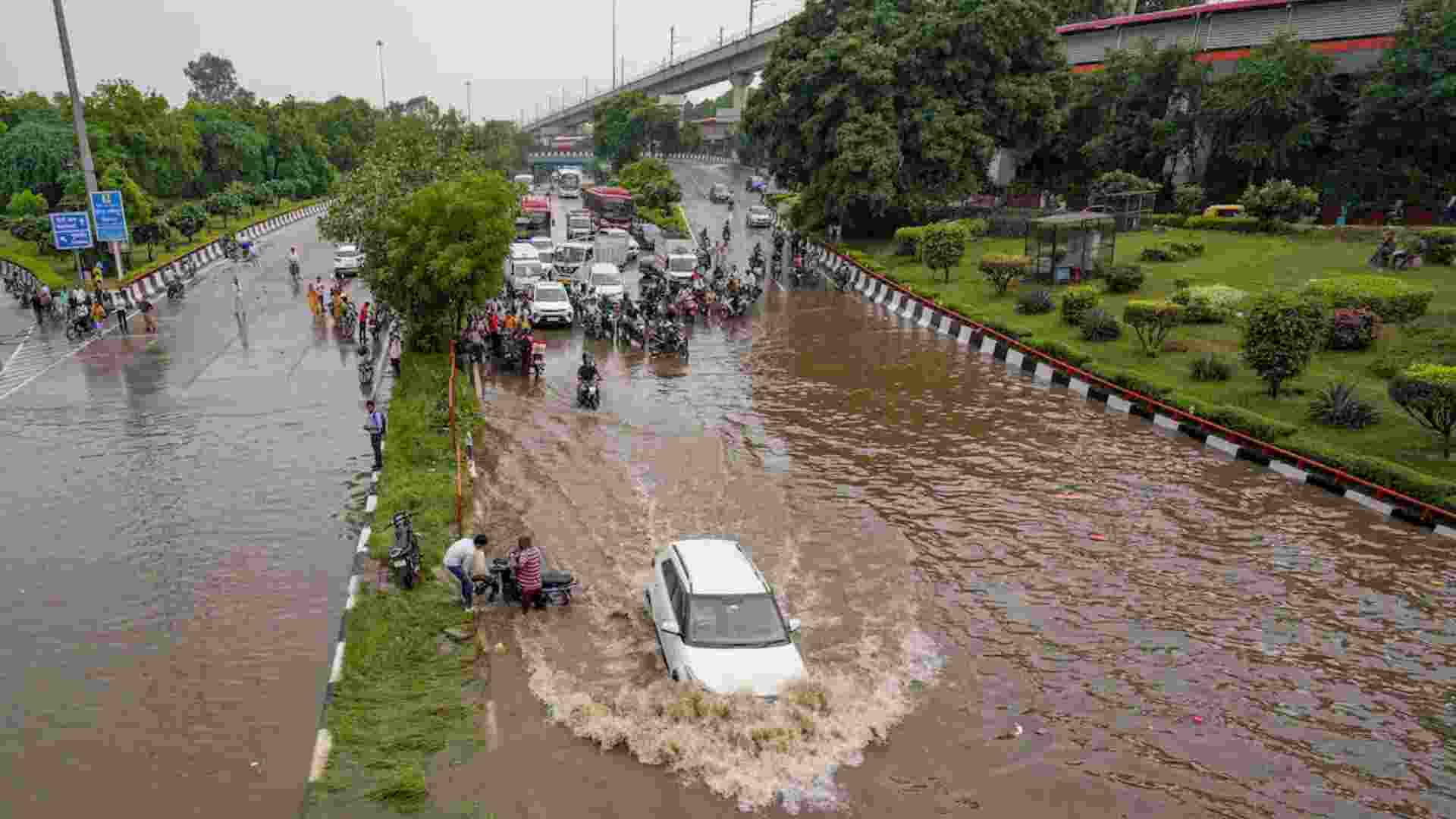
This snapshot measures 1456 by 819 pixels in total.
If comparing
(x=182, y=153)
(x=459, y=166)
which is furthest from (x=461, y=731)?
(x=182, y=153)

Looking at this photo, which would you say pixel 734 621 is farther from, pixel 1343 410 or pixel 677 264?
pixel 677 264

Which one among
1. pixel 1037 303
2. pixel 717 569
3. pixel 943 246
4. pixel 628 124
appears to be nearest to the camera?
pixel 717 569

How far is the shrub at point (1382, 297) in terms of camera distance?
22.8 meters

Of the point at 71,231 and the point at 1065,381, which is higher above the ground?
the point at 71,231

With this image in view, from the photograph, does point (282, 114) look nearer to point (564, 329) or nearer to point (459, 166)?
point (459, 166)

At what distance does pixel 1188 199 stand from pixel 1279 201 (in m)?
5.14

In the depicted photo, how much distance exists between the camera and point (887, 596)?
12273 mm

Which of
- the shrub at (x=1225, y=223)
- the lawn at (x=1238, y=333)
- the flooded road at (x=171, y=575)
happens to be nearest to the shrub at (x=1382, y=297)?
the lawn at (x=1238, y=333)

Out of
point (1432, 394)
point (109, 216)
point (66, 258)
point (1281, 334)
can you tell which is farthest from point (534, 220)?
point (1432, 394)

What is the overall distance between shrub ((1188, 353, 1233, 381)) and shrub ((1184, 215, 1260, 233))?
2065 cm

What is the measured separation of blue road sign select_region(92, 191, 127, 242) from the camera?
31.8 m

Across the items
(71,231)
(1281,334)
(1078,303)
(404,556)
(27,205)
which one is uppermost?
(27,205)

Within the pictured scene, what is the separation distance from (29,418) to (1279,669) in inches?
897

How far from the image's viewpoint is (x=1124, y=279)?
29.8 metres
